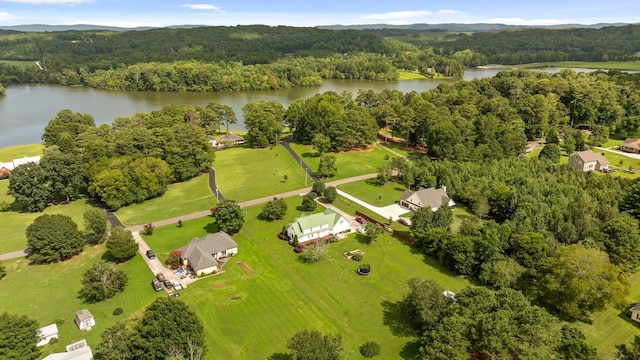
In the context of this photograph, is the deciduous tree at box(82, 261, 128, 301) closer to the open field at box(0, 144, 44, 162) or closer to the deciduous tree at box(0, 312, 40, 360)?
the deciduous tree at box(0, 312, 40, 360)

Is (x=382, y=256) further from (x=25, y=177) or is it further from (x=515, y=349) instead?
(x=25, y=177)

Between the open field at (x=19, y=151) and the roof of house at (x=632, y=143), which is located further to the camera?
the roof of house at (x=632, y=143)

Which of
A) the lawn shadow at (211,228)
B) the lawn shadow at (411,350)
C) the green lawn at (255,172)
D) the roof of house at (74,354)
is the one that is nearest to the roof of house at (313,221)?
the lawn shadow at (211,228)

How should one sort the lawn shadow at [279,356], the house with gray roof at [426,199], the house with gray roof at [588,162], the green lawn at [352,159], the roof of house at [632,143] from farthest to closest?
the roof of house at [632,143], the green lawn at [352,159], the house with gray roof at [588,162], the house with gray roof at [426,199], the lawn shadow at [279,356]

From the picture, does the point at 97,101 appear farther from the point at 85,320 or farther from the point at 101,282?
the point at 85,320

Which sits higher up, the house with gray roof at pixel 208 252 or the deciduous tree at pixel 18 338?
the deciduous tree at pixel 18 338

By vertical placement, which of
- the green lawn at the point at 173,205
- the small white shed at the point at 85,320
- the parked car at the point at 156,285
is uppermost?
the small white shed at the point at 85,320

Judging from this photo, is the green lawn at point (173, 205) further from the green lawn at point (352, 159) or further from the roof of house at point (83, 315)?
the green lawn at point (352, 159)

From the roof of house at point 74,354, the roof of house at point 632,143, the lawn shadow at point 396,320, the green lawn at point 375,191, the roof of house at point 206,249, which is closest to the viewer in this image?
the roof of house at point 74,354
